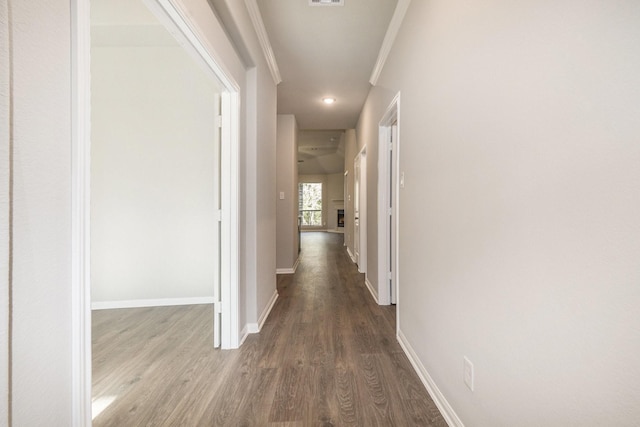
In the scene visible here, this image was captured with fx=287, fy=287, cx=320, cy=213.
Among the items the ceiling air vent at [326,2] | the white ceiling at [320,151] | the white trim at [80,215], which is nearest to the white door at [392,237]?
the ceiling air vent at [326,2]

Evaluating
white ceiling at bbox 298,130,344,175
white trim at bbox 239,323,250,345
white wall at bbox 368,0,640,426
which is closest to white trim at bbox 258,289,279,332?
white trim at bbox 239,323,250,345

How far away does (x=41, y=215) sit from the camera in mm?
693

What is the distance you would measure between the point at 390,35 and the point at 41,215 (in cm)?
276

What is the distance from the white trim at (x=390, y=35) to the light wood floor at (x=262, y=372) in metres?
2.61

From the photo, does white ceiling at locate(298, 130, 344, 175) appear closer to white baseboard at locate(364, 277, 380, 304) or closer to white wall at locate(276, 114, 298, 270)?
white wall at locate(276, 114, 298, 270)

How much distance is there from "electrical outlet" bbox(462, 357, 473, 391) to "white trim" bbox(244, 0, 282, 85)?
2.68m

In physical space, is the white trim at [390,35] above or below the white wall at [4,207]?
above

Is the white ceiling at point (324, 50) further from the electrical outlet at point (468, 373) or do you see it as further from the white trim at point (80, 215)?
the electrical outlet at point (468, 373)

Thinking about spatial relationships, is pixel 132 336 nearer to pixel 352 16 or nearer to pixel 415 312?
pixel 415 312

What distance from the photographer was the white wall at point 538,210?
0.66m

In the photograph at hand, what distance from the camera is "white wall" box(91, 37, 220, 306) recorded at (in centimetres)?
313

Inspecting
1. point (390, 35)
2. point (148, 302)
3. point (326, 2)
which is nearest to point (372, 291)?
point (148, 302)

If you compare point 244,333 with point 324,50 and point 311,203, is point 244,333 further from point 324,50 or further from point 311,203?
point 311,203

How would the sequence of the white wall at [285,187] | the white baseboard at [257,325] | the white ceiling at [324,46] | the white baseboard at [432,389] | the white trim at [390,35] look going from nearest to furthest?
1. the white baseboard at [432,389]
2. the white trim at [390,35]
3. the white ceiling at [324,46]
4. the white baseboard at [257,325]
5. the white wall at [285,187]
